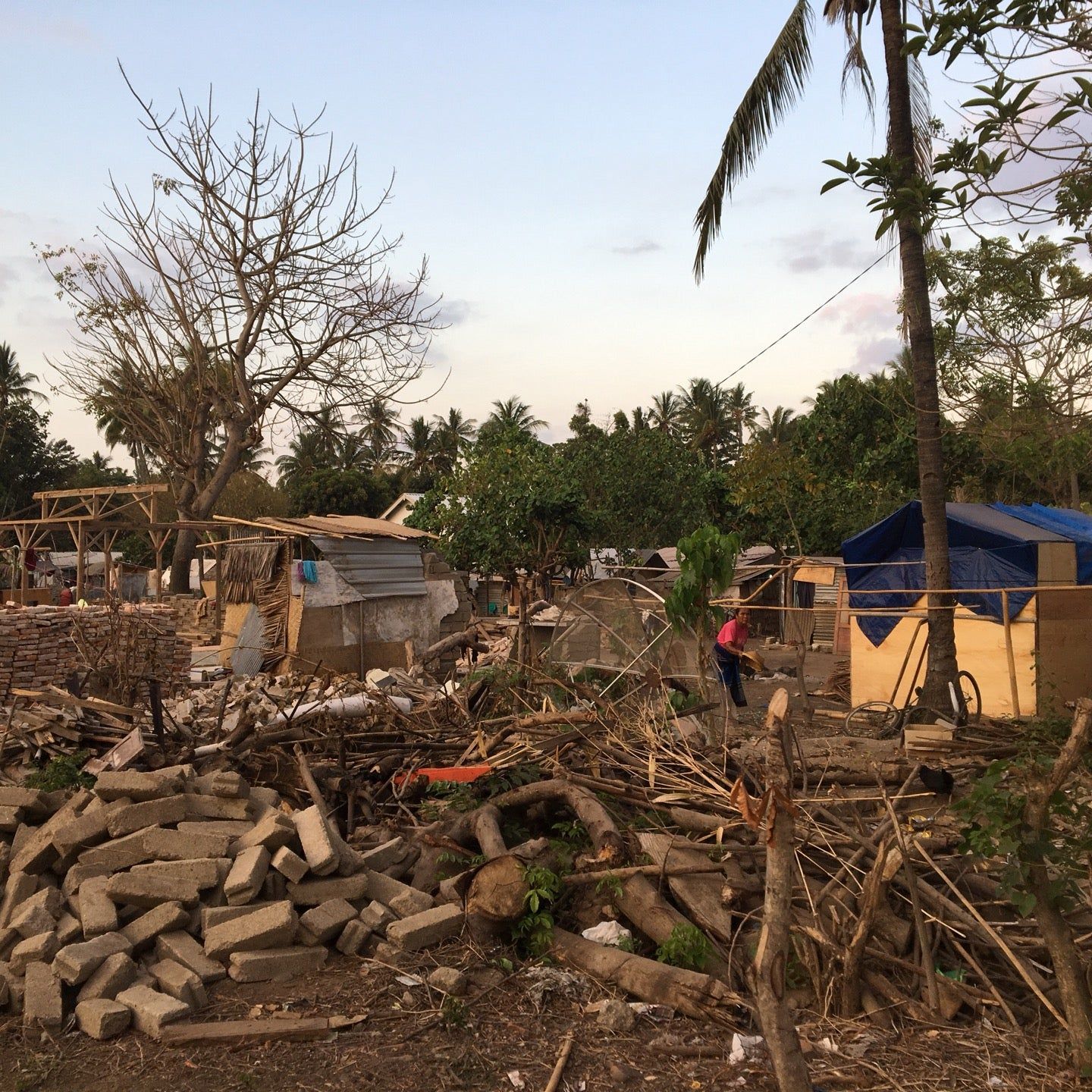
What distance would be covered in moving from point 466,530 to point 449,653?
4378mm

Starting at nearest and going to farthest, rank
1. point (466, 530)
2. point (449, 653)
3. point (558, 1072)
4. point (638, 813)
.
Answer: point (558, 1072)
point (638, 813)
point (449, 653)
point (466, 530)

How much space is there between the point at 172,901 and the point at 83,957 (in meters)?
0.57

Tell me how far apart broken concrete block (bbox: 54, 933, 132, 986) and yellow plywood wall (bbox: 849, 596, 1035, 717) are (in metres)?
8.91

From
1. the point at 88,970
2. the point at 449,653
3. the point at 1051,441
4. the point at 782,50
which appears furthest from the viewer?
the point at 449,653

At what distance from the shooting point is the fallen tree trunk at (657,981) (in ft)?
15.0

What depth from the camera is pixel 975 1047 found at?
4219 mm

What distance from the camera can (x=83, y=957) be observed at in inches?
187

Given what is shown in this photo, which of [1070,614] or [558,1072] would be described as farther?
[1070,614]

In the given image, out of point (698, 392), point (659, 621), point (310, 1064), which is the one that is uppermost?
point (698, 392)

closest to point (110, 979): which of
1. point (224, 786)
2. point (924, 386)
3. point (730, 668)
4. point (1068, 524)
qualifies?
point (224, 786)

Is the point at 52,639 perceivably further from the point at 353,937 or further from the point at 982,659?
the point at 982,659

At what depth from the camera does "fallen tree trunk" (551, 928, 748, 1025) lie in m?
4.57

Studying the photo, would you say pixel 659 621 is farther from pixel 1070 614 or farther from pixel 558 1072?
pixel 558 1072

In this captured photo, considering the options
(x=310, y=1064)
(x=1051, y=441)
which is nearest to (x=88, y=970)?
(x=310, y=1064)
